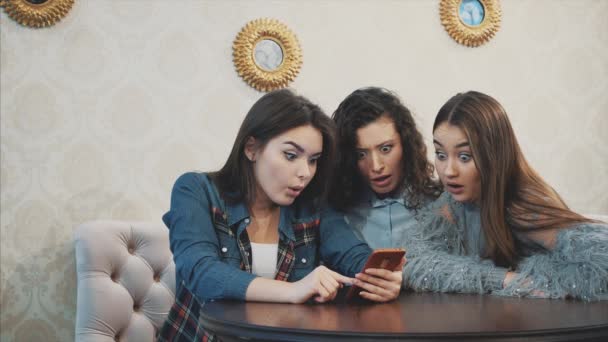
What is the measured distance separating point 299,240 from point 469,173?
1.80ft

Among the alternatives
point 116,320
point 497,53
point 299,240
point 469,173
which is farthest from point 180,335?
point 497,53

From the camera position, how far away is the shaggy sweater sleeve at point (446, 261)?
157 centimetres

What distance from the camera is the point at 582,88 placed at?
3.15m

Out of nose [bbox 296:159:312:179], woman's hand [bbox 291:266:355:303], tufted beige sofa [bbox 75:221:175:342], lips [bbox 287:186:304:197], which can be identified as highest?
nose [bbox 296:159:312:179]

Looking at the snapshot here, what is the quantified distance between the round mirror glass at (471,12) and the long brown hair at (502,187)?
1.39 meters

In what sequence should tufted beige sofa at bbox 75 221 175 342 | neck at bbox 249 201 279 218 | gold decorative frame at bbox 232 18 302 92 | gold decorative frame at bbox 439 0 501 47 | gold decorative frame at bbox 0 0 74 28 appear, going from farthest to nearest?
gold decorative frame at bbox 439 0 501 47
gold decorative frame at bbox 232 18 302 92
gold decorative frame at bbox 0 0 74 28
tufted beige sofa at bbox 75 221 175 342
neck at bbox 249 201 279 218

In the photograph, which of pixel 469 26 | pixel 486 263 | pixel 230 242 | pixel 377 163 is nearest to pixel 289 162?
pixel 230 242

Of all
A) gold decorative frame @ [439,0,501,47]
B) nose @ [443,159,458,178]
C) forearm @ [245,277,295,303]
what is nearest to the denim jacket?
forearm @ [245,277,295,303]

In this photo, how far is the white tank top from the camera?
174 centimetres

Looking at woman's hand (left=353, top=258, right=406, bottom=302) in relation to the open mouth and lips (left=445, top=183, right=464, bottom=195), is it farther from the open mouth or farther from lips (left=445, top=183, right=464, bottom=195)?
the open mouth

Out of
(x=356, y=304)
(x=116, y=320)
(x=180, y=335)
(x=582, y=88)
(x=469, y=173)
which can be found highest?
(x=582, y=88)

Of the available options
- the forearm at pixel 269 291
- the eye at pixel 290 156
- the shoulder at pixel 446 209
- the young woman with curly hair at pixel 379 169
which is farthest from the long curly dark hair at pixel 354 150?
the forearm at pixel 269 291

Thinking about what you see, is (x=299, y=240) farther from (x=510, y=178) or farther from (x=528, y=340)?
(x=528, y=340)

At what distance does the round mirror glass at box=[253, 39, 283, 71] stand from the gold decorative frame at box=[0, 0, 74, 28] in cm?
81
